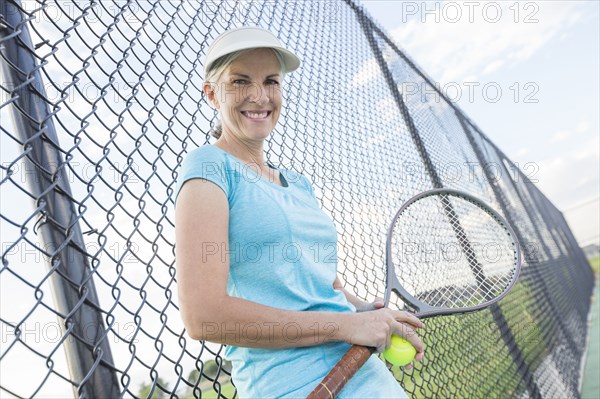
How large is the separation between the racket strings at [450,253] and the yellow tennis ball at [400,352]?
2.40 ft

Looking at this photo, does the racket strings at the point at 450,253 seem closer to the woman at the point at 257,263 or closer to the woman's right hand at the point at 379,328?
the woman's right hand at the point at 379,328

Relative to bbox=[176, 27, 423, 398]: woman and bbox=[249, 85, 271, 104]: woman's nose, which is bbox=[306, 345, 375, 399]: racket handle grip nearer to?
bbox=[176, 27, 423, 398]: woman

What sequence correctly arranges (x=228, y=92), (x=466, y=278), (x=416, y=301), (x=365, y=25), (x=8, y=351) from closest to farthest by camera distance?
(x=8, y=351), (x=228, y=92), (x=416, y=301), (x=466, y=278), (x=365, y=25)

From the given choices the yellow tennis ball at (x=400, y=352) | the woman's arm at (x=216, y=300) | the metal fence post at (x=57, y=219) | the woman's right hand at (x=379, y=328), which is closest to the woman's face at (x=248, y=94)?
the woman's arm at (x=216, y=300)

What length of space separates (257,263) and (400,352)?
1.59 ft

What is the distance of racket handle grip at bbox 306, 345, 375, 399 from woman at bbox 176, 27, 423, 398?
0.03 meters

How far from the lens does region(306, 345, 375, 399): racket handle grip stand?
108 cm

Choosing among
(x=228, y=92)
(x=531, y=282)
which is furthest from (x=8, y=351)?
(x=531, y=282)

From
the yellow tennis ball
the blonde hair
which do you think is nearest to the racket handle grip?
the yellow tennis ball

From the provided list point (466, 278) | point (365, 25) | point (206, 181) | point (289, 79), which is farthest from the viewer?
point (365, 25)

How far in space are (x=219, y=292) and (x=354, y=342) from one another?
0.37 m

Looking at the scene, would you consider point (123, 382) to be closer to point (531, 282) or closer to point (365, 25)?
point (365, 25)

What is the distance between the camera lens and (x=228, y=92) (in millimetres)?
1354

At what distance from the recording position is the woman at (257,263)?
1020 millimetres
